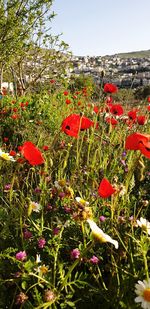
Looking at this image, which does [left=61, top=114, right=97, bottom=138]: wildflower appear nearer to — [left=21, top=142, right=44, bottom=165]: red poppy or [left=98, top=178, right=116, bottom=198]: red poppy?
[left=21, top=142, right=44, bottom=165]: red poppy

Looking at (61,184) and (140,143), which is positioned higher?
(140,143)

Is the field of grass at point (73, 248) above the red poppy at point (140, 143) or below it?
below

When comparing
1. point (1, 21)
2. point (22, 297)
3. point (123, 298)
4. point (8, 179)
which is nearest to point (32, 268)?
point (22, 297)

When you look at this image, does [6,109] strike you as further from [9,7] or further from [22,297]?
[9,7]

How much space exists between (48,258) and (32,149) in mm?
478

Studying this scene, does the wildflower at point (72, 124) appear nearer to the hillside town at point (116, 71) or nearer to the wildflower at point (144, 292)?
the hillside town at point (116, 71)

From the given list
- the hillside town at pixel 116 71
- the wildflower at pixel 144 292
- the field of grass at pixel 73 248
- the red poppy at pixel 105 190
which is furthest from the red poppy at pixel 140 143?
the hillside town at pixel 116 71

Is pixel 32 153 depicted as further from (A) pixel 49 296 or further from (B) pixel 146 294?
A: (B) pixel 146 294

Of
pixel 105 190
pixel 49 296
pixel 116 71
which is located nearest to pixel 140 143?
pixel 105 190

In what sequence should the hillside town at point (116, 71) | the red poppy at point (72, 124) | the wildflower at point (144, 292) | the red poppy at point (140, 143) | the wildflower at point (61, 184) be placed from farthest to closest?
1. the hillside town at point (116, 71)
2. the red poppy at point (72, 124)
3. the wildflower at point (61, 184)
4. the red poppy at point (140, 143)
5. the wildflower at point (144, 292)

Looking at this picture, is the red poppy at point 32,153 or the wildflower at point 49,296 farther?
the red poppy at point 32,153

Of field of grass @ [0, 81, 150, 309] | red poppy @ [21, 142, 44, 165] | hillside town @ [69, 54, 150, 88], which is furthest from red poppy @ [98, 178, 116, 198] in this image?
hillside town @ [69, 54, 150, 88]

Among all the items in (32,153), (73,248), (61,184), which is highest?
(32,153)

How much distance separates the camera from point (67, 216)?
1.82m
